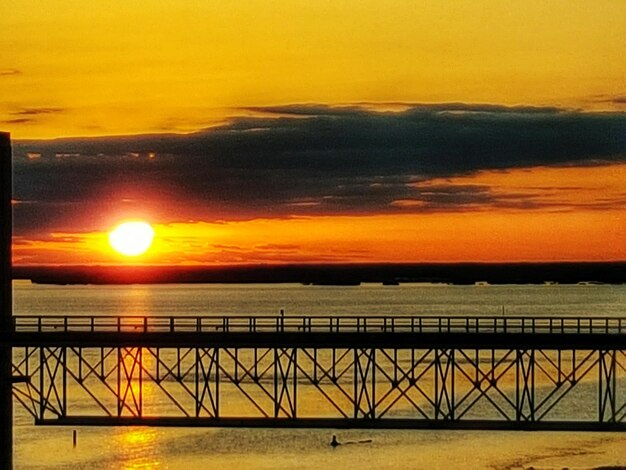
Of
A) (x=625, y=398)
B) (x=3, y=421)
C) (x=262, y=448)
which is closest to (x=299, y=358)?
(x=625, y=398)

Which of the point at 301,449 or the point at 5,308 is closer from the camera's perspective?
the point at 5,308

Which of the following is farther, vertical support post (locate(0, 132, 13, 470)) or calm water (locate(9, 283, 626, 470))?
calm water (locate(9, 283, 626, 470))

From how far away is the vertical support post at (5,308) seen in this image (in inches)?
2248

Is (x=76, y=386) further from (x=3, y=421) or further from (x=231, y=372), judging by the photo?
(x=3, y=421)

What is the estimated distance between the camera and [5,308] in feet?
193

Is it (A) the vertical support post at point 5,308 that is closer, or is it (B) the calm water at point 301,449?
(A) the vertical support post at point 5,308

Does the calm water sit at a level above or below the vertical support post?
below

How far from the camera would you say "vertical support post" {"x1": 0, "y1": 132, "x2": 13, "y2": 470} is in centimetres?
5709

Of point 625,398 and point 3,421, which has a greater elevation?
point 3,421

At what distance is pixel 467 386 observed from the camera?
142 meters

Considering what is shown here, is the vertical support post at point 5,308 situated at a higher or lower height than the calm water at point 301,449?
higher

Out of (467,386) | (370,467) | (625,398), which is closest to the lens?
(370,467)

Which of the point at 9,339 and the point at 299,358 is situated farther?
the point at 299,358

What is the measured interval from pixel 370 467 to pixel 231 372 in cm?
6686
